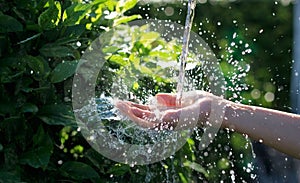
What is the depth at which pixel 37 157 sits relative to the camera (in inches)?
80.5

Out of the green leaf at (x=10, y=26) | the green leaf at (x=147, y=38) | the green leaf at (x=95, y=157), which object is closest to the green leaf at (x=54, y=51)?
the green leaf at (x=10, y=26)

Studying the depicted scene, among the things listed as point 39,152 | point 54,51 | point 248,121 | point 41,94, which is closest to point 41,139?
point 39,152

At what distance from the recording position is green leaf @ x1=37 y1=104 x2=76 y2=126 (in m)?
2.10

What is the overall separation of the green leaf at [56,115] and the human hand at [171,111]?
160mm

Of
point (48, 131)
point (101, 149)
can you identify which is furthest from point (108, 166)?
point (48, 131)

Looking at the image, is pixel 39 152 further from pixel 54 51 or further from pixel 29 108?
pixel 54 51

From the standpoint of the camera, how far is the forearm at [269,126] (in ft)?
6.19

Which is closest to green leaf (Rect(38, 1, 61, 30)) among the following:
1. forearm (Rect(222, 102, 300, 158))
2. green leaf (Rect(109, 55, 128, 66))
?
green leaf (Rect(109, 55, 128, 66))

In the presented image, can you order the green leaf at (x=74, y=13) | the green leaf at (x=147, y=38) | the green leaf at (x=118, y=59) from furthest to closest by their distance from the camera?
the green leaf at (x=147, y=38) → the green leaf at (x=118, y=59) → the green leaf at (x=74, y=13)

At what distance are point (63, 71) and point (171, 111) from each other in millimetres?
390

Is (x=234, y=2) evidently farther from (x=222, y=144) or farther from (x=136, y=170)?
(x=136, y=170)

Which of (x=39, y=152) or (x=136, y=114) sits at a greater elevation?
(x=136, y=114)

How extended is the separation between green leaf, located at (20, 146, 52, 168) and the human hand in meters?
0.24

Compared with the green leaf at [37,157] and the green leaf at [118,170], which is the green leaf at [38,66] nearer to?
→ the green leaf at [37,157]
